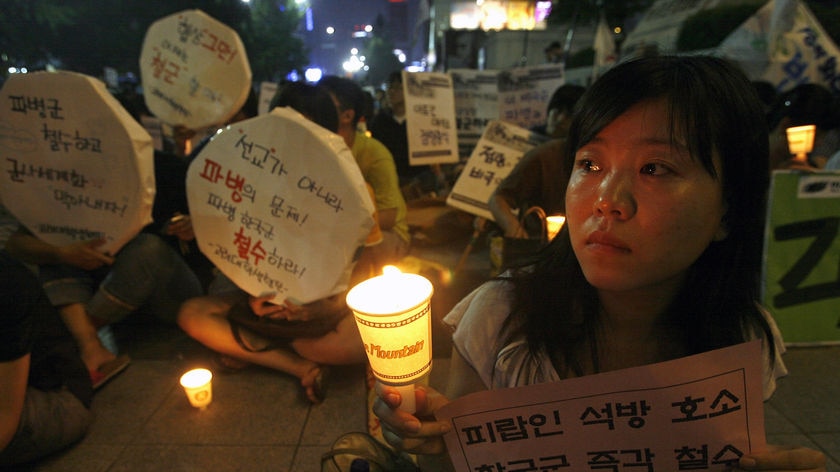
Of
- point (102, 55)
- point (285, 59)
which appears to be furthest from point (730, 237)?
point (285, 59)

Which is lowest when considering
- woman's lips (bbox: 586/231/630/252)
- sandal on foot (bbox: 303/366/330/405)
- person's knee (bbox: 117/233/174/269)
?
sandal on foot (bbox: 303/366/330/405)

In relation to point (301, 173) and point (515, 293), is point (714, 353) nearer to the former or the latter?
point (515, 293)

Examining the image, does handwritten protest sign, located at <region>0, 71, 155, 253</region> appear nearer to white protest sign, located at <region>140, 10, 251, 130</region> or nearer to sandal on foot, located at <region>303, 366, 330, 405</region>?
sandal on foot, located at <region>303, 366, 330, 405</region>

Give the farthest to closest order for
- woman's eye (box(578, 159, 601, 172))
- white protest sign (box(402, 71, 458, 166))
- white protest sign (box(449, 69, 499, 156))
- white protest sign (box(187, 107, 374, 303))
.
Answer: white protest sign (box(449, 69, 499, 156)) < white protest sign (box(402, 71, 458, 166)) < white protest sign (box(187, 107, 374, 303)) < woman's eye (box(578, 159, 601, 172))

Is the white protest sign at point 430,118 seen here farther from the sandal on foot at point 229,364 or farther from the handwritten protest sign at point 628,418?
the handwritten protest sign at point 628,418

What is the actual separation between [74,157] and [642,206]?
112 inches

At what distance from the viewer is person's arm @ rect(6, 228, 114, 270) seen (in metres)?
2.65

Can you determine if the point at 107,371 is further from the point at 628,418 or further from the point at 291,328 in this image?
the point at 628,418

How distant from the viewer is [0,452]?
2031 millimetres

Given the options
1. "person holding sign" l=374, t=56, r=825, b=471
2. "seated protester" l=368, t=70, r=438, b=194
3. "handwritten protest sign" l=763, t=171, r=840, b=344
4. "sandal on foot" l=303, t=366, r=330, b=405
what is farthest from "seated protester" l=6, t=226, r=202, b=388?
"handwritten protest sign" l=763, t=171, r=840, b=344

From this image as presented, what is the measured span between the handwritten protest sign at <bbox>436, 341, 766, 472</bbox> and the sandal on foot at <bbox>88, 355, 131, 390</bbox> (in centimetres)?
284

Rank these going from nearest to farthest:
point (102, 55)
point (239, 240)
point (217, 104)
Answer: point (239, 240) < point (217, 104) < point (102, 55)

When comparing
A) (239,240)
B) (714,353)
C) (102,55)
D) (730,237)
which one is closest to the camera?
(714,353)

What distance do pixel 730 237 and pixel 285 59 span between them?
3785 centimetres
